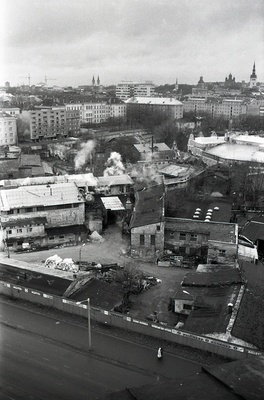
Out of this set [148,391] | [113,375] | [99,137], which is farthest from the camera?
[99,137]

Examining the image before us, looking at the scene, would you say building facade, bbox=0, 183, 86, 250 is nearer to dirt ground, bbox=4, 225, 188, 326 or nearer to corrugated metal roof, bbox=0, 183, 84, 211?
corrugated metal roof, bbox=0, 183, 84, 211

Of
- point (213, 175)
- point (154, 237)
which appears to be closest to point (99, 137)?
point (213, 175)

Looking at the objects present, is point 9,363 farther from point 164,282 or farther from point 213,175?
point 213,175

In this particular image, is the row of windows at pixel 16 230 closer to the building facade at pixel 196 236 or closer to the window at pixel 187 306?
the building facade at pixel 196 236

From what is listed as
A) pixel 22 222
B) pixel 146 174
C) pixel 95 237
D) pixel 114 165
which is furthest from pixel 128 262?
pixel 114 165

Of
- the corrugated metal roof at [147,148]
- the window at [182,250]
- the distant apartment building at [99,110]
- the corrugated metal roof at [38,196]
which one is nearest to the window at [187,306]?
the window at [182,250]

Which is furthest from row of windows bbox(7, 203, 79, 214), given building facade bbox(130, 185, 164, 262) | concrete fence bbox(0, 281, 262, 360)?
concrete fence bbox(0, 281, 262, 360)
